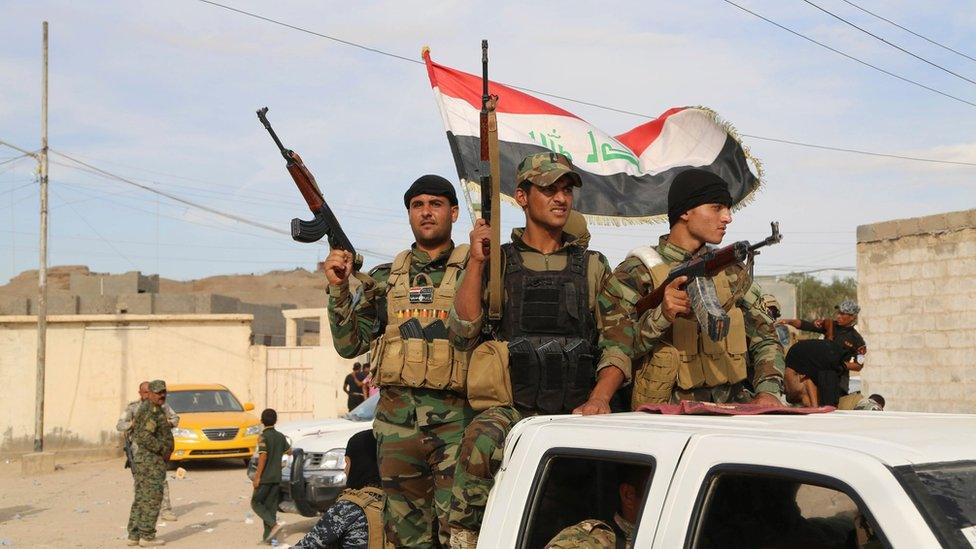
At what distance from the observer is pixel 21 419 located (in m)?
25.9

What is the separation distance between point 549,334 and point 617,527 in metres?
1.08

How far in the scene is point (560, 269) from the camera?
13.5 feet

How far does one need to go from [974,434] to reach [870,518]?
1.76ft

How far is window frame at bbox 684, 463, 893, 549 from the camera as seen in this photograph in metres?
2.17

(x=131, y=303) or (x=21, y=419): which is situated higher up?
(x=131, y=303)

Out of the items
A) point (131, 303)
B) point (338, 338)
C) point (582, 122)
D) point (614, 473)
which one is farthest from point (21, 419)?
point (614, 473)

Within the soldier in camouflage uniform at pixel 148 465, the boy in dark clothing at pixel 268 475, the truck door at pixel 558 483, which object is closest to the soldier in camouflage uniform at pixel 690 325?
the truck door at pixel 558 483

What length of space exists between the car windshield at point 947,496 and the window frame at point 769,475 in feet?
0.29

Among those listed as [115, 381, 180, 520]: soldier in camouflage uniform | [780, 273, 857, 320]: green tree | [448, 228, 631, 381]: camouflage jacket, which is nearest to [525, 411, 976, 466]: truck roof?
[448, 228, 631, 381]: camouflage jacket

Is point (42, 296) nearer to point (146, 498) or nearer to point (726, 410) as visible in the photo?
point (146, 498)

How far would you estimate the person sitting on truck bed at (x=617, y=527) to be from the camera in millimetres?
2803

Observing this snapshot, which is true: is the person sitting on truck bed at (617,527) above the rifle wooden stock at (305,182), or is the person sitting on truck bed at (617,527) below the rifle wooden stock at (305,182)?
below

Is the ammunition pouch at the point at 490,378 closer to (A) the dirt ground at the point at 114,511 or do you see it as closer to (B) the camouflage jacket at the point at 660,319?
(B) the camouflage jacket at the point at 660,319

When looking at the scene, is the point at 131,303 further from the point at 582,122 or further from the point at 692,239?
the point at 692,239
